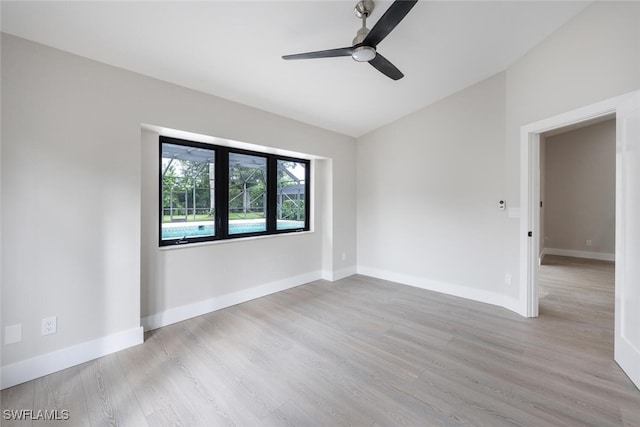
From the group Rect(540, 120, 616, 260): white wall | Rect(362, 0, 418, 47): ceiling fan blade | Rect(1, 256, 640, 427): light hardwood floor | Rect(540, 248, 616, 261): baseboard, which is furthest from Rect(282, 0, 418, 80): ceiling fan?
Rect(540, 248, 616, 261): baseboard

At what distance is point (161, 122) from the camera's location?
2.50 meters

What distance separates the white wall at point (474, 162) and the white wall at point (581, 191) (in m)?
4.01

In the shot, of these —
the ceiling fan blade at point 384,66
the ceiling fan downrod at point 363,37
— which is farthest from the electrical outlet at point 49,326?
the ceiling fan blade at point 384,66

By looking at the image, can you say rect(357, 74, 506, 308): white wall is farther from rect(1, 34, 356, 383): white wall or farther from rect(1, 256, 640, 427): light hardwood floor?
rect(1, 34, 356, 383): white wall

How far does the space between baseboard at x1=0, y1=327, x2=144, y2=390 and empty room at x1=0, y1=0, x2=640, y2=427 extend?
0.01 m

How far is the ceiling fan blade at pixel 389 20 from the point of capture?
1.42 metres

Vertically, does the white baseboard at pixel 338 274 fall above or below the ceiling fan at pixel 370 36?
below

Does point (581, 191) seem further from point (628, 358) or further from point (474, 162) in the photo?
point (628, 358)

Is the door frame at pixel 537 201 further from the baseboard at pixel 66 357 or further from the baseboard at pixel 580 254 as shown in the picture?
the baseboard at pixel 580 254

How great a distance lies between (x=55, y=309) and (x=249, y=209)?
2.06m

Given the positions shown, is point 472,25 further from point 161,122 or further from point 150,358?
point 150,358

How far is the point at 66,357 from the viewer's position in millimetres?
2037

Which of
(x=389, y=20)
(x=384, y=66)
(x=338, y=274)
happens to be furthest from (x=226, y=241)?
(x=389, y=20)

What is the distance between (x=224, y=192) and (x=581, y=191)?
7.44 metres
